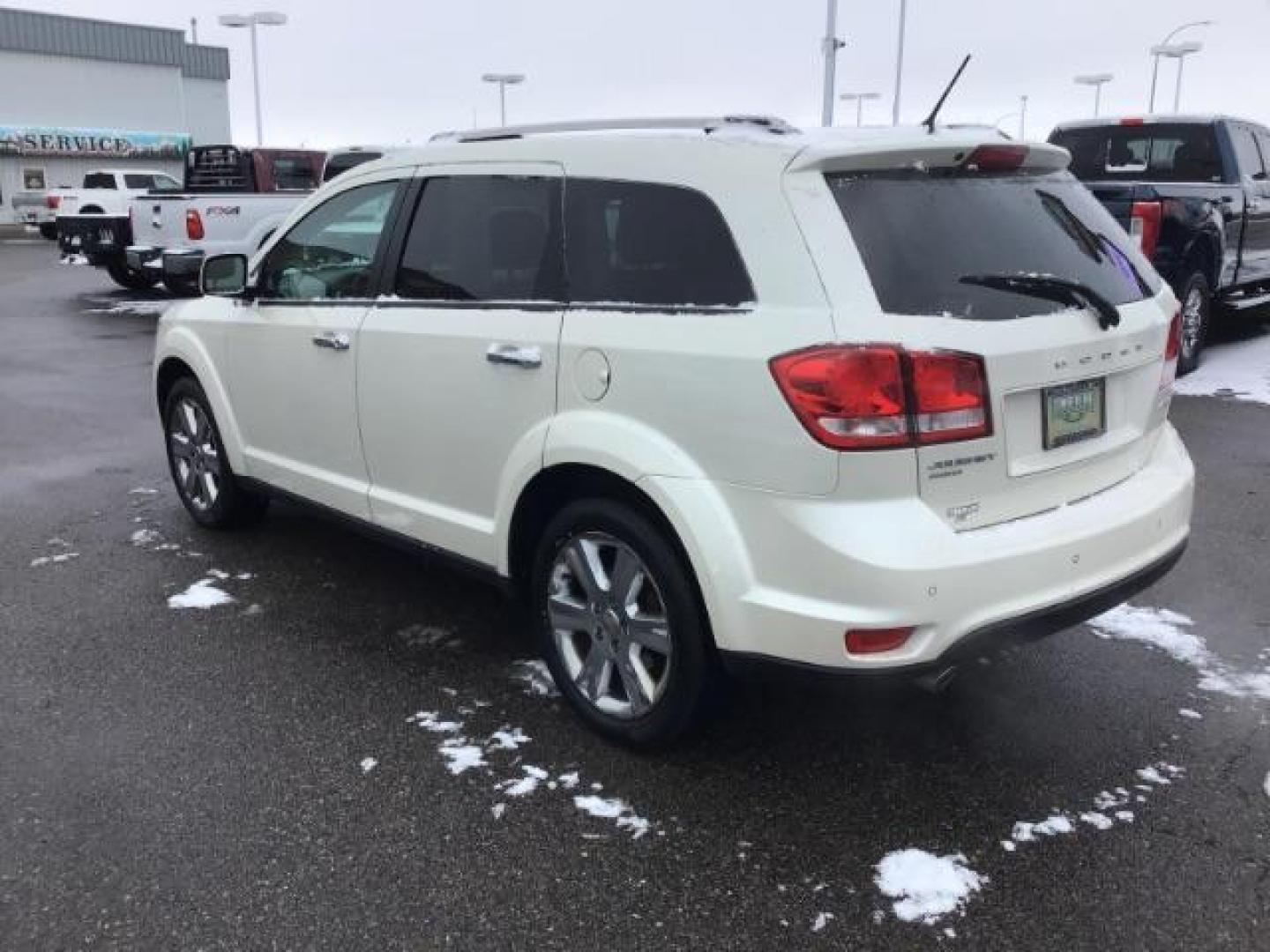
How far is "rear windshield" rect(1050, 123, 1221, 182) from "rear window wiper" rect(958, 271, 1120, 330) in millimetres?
7063

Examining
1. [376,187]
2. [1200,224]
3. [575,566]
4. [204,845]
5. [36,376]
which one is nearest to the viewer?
[204,845]

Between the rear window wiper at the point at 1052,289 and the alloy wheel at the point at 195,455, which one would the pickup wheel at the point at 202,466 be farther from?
the rear window wiper at the point at 1052,289

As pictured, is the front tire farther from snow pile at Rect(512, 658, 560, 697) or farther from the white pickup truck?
the white pickup truck

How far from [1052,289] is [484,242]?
5.86 ft

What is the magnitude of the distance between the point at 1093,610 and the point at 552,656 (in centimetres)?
161

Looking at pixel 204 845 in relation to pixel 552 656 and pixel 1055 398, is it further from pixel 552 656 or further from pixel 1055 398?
pixel 1055 398

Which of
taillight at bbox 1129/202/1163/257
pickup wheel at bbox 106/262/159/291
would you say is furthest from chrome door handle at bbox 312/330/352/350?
pickup wheel at bbox 106/262/159/291

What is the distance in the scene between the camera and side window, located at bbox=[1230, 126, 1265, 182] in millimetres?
9820

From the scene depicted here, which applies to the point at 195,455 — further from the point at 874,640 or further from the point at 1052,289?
the point at 1052,289

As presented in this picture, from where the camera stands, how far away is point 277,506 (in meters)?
6.10

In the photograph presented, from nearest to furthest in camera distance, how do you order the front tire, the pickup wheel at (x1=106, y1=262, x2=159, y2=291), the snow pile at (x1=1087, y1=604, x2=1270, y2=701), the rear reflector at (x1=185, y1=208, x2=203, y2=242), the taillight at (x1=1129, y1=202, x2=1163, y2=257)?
the front tire → the snow pile at (x1=1087, y1=604, x2=1270, y2=701) → the taillight at (x1=1129, y1=202, x2=1163, y2=257) → the rear reflector at (x1=185, y1=208, x2=203, y2=242) → the pickup wheel at (x1=106, y1=262, x2=159, y2=291)

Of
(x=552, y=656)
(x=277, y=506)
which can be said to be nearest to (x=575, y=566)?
(x=552, y=656)

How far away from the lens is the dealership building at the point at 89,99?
46.0 meters

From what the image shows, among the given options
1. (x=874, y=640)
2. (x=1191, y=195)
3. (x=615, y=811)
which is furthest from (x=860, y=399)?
(x=1191, y=195)
